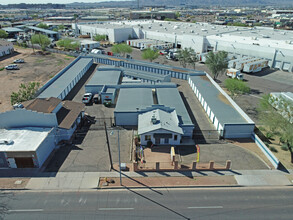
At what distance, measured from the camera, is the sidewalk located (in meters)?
25.2

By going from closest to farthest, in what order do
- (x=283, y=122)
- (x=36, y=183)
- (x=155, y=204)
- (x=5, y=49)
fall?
(x=155, y=204), (x=36, y=183), (x=283, y=122), (x=5, y=49)

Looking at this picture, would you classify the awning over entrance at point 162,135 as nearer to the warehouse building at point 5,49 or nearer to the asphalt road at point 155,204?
the asphalt road at point 155,204

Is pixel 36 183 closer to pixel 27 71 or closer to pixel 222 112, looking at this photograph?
pixel 222 112

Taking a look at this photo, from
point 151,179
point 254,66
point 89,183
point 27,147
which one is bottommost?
point 151,179

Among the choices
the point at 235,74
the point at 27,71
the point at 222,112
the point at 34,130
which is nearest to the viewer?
the point at 34,130

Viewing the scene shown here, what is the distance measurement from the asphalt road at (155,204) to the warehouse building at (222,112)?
33.7ft

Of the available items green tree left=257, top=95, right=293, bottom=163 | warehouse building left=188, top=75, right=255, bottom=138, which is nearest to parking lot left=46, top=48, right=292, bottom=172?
warehouse building left=188, top=75, right=255, bottom=138

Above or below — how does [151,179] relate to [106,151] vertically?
below

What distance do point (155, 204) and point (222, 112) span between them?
20.6 m

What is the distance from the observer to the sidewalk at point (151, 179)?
994 inches

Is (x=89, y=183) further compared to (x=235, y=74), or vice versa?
(x=235, y=74)

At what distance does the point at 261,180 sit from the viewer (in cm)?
2600

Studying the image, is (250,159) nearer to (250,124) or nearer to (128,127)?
(250,124)

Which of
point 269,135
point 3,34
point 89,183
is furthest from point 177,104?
point 3,34
